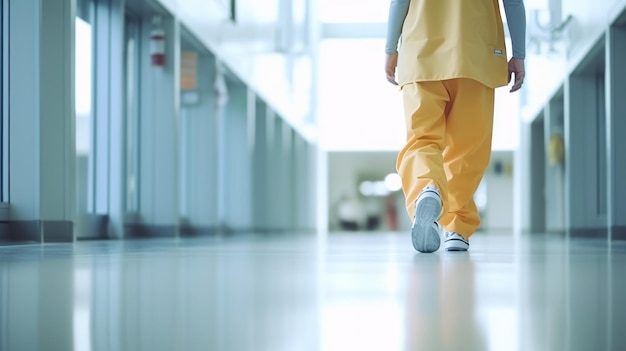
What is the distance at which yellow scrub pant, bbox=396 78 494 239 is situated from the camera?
3.51 metres

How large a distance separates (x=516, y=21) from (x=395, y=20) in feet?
1.65

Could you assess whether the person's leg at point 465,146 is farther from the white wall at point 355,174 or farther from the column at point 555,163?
the white wall at point 355,174

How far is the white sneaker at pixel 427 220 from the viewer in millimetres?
3156

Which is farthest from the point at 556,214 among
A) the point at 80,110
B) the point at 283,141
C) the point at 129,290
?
the point at 129,290

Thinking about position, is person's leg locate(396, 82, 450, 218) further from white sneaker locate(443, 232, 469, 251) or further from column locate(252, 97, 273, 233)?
column locate(252, 97, 273, 233)

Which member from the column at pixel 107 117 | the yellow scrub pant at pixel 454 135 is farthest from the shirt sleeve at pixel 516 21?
the column at pixel 107 117

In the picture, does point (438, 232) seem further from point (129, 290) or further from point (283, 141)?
point (283, 141)

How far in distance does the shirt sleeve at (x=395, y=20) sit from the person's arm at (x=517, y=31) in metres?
0.42

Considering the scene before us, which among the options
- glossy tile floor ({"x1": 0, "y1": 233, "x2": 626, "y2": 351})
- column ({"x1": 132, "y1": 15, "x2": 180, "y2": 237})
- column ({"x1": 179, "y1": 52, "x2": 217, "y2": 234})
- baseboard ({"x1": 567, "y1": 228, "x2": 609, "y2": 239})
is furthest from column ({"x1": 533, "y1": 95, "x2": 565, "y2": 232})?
glossy tile floor ({"x1": 0, "y1": 233, "x2": 626, "y2": 351})

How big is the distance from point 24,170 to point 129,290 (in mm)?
3167

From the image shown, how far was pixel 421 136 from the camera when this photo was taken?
11.5ft

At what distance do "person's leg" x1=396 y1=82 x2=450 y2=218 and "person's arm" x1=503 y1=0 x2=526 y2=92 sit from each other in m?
0.36

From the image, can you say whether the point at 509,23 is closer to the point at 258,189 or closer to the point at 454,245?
the point at 454,245

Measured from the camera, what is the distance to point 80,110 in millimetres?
5637
